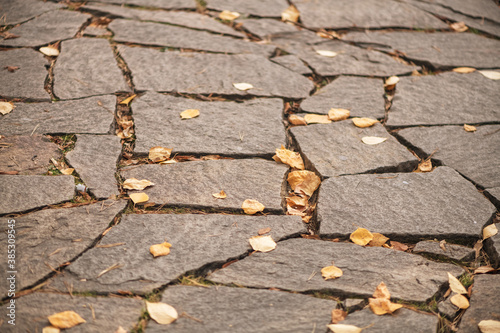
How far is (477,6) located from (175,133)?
322cm

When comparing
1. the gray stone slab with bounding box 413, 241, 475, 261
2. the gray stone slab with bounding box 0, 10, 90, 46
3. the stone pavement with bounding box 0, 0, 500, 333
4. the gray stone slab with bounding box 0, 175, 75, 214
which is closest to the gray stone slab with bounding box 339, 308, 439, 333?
the stone pavement with bounding box 0, 0, 500, 333

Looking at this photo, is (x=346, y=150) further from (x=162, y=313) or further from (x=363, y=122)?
(x=162, y=313)

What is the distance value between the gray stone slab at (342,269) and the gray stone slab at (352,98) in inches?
42.5

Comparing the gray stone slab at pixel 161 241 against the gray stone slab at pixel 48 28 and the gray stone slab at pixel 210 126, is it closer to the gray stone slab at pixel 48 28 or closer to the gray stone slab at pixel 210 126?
the gray stone slab at pixel 210 126

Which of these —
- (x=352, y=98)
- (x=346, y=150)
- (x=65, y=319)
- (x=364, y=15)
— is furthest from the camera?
(x=364, y=15)

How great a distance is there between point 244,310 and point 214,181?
720 mm

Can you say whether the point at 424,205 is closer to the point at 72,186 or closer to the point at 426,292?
the point at 426,292

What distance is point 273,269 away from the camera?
1729 millimetres

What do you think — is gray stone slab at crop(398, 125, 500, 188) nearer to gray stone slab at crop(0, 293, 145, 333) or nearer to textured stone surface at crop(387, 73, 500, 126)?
textured stone surface at crop(387, 73, 500, 126)

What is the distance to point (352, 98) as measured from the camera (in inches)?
111

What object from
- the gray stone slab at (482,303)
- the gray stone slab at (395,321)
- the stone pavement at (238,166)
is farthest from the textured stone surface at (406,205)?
the gray stone slab at (395,321)

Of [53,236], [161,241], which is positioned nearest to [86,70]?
[53,236]

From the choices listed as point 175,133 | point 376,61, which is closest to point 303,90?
point 376,61

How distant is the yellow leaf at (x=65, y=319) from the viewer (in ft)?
4.73
